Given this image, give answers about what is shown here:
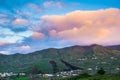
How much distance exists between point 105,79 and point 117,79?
5763 millimetres

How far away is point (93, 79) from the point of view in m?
121

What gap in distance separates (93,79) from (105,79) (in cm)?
636

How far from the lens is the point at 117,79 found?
384 ft

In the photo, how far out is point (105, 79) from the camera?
11719 cm

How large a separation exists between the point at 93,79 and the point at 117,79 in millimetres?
11651
